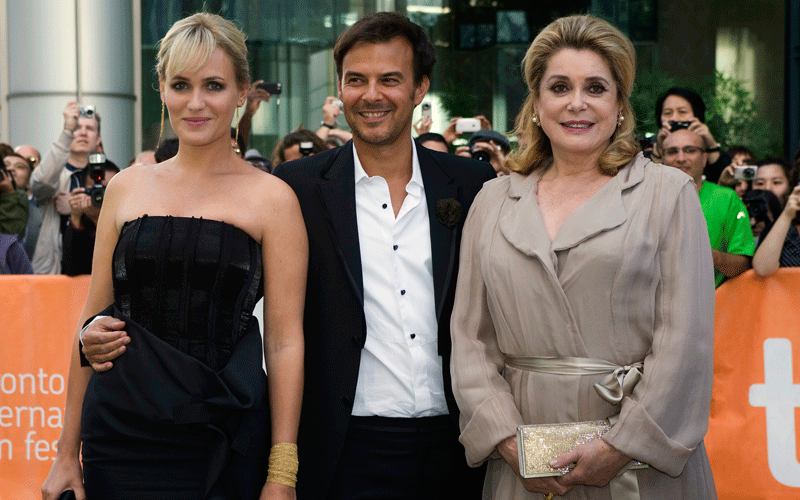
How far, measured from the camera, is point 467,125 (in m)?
7.02

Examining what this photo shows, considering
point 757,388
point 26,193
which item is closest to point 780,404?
point 757,388

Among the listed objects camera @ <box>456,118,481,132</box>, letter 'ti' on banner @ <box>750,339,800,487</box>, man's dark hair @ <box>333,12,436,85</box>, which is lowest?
letter 'ti' on banner @ <box>750,339,800,487</box>

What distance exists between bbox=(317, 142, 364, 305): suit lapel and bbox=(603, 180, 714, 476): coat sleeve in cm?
97

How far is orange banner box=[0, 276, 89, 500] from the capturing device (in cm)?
490

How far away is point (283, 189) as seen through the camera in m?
2.92

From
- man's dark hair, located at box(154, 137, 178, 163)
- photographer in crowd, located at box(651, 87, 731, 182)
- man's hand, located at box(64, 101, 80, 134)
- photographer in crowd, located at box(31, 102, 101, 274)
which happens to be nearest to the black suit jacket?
photographer in crowd, located at box(651, 87, 731, 182)

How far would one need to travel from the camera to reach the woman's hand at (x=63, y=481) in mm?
2738

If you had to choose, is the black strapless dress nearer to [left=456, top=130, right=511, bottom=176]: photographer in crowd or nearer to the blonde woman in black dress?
the blonde woman in black dress

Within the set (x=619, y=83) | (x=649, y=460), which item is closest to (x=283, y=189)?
(x=619, y=83)

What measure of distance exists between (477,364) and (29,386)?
310 centimetres

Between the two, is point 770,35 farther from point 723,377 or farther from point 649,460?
point 649,460

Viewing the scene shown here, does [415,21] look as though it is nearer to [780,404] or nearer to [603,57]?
[780,404]

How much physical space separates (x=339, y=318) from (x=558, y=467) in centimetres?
89

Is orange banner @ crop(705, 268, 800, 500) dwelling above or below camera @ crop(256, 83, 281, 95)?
below
